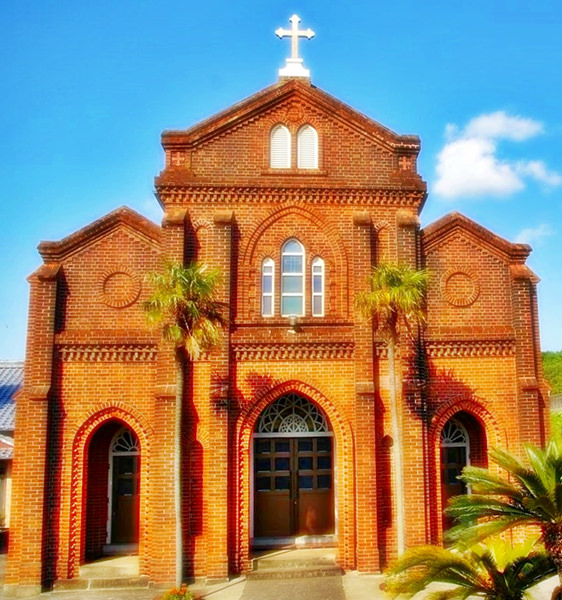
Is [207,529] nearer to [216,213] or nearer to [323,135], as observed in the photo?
[216,213]

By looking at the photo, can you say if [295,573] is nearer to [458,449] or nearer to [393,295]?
[458,449]

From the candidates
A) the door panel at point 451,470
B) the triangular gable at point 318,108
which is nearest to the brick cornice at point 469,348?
the door panel at point 451,470

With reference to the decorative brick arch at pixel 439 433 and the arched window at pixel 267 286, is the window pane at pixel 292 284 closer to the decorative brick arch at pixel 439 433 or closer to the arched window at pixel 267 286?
the arched window at pixel 267 286

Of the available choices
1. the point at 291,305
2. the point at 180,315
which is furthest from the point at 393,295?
the point at 180,315

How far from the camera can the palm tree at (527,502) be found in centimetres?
846

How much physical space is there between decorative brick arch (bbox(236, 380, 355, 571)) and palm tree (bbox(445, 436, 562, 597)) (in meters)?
5.14

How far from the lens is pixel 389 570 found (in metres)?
9.02

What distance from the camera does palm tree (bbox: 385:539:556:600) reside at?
8594 millimetres

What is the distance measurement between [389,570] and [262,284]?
7.84 metres

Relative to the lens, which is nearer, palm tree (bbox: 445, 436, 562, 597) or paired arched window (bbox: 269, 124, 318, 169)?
palm tree (bbox: 445, 436, 562, 597)

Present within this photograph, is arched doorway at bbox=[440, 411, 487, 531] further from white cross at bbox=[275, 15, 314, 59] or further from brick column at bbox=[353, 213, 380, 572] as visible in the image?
white cross at bbox=[275, 15, 314, 59]

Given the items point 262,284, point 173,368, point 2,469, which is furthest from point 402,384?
point 2,469

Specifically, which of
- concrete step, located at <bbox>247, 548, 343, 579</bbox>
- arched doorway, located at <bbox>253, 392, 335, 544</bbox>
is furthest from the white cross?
concrete step, located at <bbox>247, 548, 343, 579</bbox>

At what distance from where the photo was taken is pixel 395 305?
13.6m
